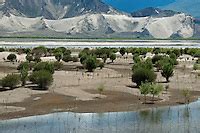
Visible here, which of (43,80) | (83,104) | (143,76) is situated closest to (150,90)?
(83,104)

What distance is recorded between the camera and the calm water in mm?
36469

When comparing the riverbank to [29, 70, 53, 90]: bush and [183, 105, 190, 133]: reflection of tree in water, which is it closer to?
[183, 105, 190, 133]: reflection of tree in water

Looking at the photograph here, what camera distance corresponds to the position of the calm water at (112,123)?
36469mm

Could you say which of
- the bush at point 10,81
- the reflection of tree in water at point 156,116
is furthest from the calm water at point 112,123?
the bush at point 10,81

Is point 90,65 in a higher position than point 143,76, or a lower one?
higher

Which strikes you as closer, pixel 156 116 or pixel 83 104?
pixel 156 116

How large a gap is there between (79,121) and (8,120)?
576 centimetres

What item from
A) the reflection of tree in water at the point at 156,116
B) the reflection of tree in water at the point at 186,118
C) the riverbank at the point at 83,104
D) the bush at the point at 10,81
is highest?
the bush at the point at 10,81

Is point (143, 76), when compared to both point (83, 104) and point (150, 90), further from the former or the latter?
point (83, 104)

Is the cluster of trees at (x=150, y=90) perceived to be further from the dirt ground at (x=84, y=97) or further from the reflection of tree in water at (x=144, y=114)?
the reflection of tree in water at (x=144, y=114)

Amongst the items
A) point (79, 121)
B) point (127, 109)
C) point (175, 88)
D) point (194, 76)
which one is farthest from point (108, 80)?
point (79, 121)

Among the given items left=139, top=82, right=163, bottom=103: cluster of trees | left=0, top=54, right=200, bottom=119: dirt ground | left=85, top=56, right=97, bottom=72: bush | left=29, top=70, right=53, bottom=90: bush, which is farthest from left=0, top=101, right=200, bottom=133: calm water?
left=85, top=56, right=97, bottom=72: bush

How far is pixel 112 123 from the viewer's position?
39.5 m

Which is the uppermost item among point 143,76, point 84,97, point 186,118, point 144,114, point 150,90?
point 143,76
